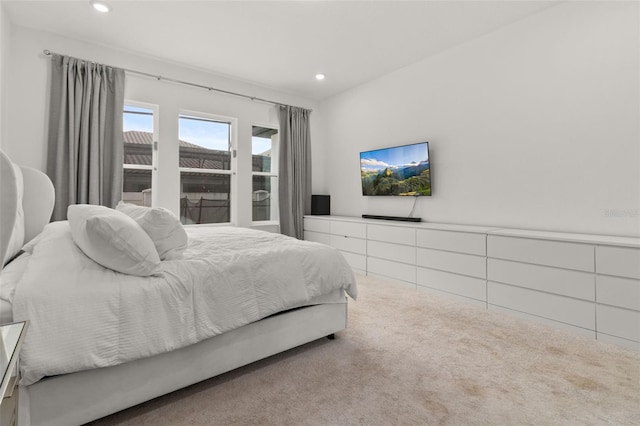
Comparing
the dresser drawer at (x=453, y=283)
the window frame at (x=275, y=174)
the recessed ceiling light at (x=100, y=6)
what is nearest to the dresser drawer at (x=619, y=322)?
the dresser drawer at (x=453, y=283)

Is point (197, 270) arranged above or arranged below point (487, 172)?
below

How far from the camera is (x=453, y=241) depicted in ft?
9.59

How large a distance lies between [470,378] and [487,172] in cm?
220

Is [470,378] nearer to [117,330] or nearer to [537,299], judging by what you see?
[537,299]

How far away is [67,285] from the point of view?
119 cm

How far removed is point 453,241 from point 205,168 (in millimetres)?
3213

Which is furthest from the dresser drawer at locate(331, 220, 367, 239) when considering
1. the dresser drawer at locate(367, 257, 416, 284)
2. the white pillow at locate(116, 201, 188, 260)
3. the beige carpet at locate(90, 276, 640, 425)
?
the white pillow at locate(116, 201, 188, 260)

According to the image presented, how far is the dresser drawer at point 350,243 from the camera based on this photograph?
3884mm

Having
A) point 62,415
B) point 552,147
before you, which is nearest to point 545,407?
point 62,415

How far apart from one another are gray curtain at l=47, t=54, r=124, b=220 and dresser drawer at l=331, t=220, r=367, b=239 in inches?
103

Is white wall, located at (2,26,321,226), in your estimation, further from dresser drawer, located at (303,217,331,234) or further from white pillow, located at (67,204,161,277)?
white pillow, located at (67,204,161,277)

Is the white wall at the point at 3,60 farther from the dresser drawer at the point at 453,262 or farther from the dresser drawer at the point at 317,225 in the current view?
the dresser drawer at the point at 453,262

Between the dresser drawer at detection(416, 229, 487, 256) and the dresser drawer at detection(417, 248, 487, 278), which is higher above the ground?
the dresser drawer at detection(416, 229, 487, 256)

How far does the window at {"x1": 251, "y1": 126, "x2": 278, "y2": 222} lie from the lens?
15.2 feet
